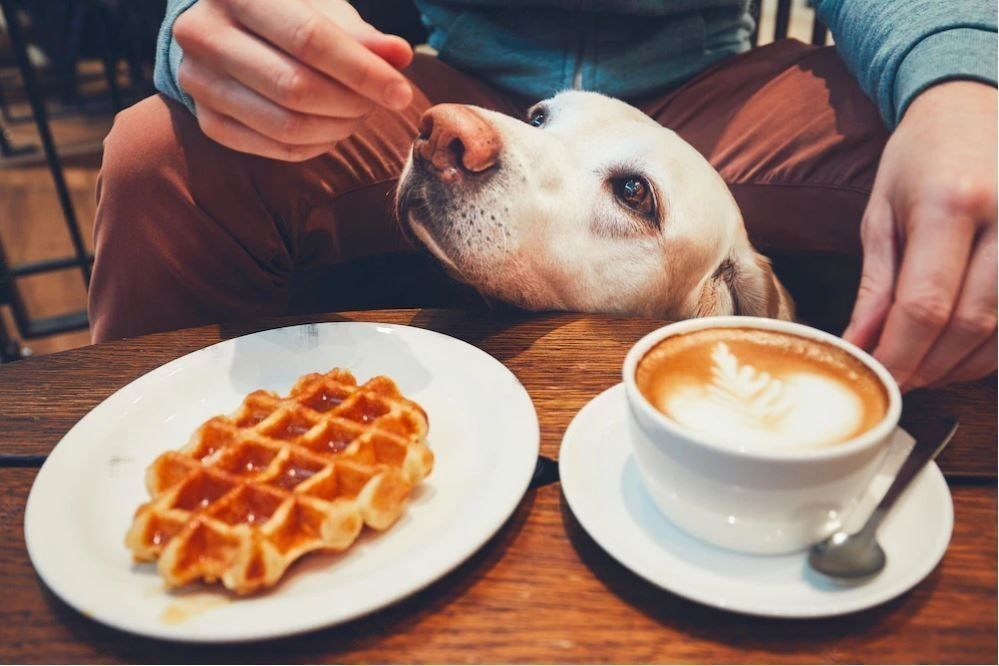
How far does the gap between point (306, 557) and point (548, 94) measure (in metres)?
1.46

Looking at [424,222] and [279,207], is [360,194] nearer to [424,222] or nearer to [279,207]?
[279,207]

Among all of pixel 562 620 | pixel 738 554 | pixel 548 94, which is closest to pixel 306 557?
pixel 562 620

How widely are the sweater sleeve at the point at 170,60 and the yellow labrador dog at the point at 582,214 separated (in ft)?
1.50

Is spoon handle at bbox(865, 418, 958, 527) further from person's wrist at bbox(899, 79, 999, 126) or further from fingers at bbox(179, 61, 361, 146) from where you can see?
fingers at bbox(179, 61, 361, 146)

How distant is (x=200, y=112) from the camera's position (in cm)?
108

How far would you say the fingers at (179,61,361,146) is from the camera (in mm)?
968

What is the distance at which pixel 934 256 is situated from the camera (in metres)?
0.80

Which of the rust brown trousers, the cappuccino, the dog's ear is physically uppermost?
the cappuccino

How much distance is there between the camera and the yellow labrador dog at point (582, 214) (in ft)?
4.10

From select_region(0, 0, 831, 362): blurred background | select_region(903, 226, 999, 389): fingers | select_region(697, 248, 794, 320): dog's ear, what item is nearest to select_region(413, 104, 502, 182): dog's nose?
select_region(697, 248, 794, 320): dog's ear

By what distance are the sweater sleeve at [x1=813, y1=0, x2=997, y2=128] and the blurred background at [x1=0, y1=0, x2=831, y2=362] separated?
102 cm

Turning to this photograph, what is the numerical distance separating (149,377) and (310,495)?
346mm

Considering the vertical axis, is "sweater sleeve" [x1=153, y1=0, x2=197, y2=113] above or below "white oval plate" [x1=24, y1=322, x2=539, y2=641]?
above

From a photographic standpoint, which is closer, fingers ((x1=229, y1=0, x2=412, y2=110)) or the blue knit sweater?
fingers ((x1=229, y1=0, x2=412, y2=110))
